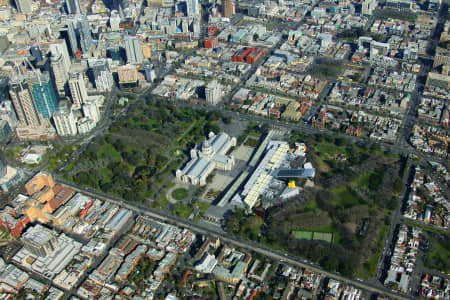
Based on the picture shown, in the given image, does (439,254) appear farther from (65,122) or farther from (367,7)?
(367,7)

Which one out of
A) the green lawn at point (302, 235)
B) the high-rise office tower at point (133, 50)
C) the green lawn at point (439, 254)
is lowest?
the green lawn at point (439, 254)

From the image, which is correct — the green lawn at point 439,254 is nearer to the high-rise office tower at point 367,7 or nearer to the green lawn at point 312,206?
the green lawn at point 312,206

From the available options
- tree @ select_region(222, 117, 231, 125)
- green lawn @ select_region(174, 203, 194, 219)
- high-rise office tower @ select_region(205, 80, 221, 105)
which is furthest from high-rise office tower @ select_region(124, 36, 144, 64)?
green lawn @ select_region(174, 203, 194, 219)

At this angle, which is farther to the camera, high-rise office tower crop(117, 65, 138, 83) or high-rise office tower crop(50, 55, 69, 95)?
high-rise office tower crop(117, 65, 138, 83)

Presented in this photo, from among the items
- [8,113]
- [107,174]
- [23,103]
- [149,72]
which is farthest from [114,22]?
[107,174]

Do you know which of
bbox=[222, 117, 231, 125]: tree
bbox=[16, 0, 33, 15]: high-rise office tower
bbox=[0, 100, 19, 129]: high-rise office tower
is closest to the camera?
bbox=[0, 100, 19, 129]: high-rise office tower

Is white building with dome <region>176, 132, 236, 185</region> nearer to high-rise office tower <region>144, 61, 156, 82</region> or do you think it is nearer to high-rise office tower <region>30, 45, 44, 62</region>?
high-rise office tower <region>144, 61, 156, 82</region>

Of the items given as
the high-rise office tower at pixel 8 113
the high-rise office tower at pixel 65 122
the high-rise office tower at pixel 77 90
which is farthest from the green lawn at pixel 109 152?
the high-rise office tower at pixel 8 113
